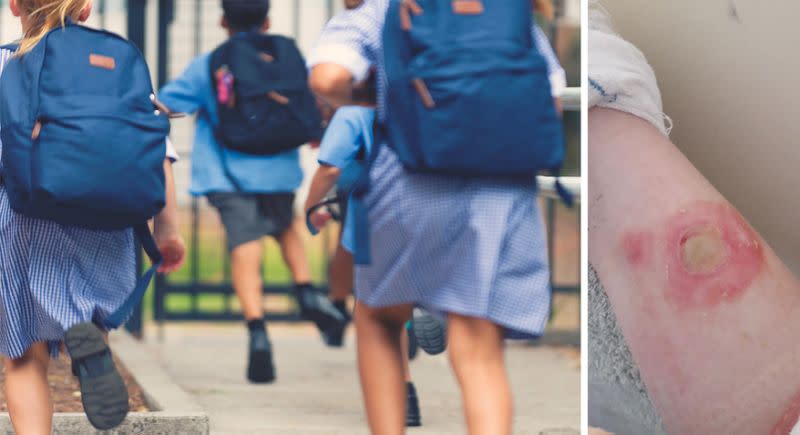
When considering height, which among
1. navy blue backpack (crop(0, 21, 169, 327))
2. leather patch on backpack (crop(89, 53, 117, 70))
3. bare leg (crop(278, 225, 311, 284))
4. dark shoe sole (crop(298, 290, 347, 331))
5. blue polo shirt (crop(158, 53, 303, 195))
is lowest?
dark shoe sole (crop(298, 290, 347, 331))

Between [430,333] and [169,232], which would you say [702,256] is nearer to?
[430,333]

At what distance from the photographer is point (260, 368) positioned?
616 cm

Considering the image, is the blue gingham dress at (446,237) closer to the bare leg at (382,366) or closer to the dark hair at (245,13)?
the bare leg at (382,366)

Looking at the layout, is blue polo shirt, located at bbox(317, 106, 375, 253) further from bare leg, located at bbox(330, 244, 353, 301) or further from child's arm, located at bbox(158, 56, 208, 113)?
child's arm, located at bbox(158, 56, 208, 113)

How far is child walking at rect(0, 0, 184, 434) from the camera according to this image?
3.66 m

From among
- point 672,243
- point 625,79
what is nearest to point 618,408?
point 672,243

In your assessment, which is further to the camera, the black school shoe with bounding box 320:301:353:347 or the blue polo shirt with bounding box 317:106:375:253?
the black school shoe with bounding box 320:301:353:347

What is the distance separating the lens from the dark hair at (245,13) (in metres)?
5.95

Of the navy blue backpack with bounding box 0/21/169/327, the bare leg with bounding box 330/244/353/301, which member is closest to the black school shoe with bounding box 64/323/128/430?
the navy blue backpack with bounding box 0/21/169/327

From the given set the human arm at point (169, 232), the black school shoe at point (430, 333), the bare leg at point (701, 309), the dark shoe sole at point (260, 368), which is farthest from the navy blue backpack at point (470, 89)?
the dark shoe sole at point (260, 368)

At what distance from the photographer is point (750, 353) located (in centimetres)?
349

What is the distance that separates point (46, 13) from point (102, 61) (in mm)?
231

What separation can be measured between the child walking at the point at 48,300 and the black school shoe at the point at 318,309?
2088 mm

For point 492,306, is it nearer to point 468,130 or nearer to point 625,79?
point 468,130
